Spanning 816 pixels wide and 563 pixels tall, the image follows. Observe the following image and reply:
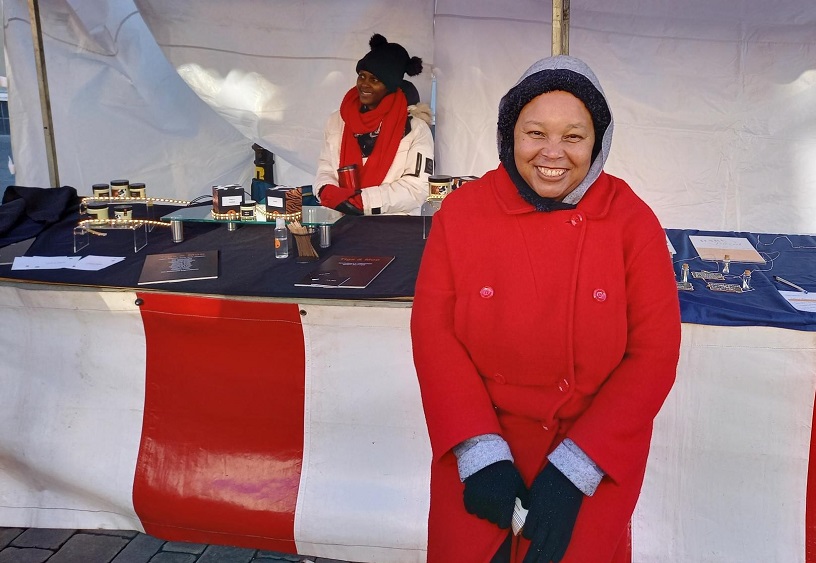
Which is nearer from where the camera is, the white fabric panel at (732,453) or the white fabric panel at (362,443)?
the white fabric panel at (732,453)

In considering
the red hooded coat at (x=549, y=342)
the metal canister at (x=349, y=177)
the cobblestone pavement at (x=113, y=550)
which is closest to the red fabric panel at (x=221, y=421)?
the cobblestone pavement at (x=113, y=550)

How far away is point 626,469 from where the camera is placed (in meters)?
1.38

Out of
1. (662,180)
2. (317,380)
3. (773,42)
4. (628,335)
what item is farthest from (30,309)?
(773,42)

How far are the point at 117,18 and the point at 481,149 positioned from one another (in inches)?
97.9

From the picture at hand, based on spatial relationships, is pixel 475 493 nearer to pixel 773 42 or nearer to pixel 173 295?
pixel 173 295

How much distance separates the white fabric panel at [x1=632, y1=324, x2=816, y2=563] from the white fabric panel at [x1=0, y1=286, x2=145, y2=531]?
5.59 feet

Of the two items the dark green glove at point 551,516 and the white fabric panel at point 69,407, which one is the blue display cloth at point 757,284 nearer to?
the dark green glove at point 551,516

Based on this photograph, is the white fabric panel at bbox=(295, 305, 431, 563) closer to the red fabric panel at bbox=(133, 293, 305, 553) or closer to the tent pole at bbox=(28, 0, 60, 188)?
the red fabric panel at bbox=(133, 293, 305, 553)

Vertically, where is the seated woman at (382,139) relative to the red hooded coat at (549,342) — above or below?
above

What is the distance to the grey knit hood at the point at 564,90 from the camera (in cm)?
134

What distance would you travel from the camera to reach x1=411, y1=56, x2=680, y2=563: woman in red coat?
1354 millimetres

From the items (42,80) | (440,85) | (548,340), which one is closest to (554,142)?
(548,340)

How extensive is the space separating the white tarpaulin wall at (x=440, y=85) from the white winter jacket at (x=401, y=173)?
46 cm

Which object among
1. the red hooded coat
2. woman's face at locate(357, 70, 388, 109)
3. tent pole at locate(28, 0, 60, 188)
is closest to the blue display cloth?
the red hooded coat
